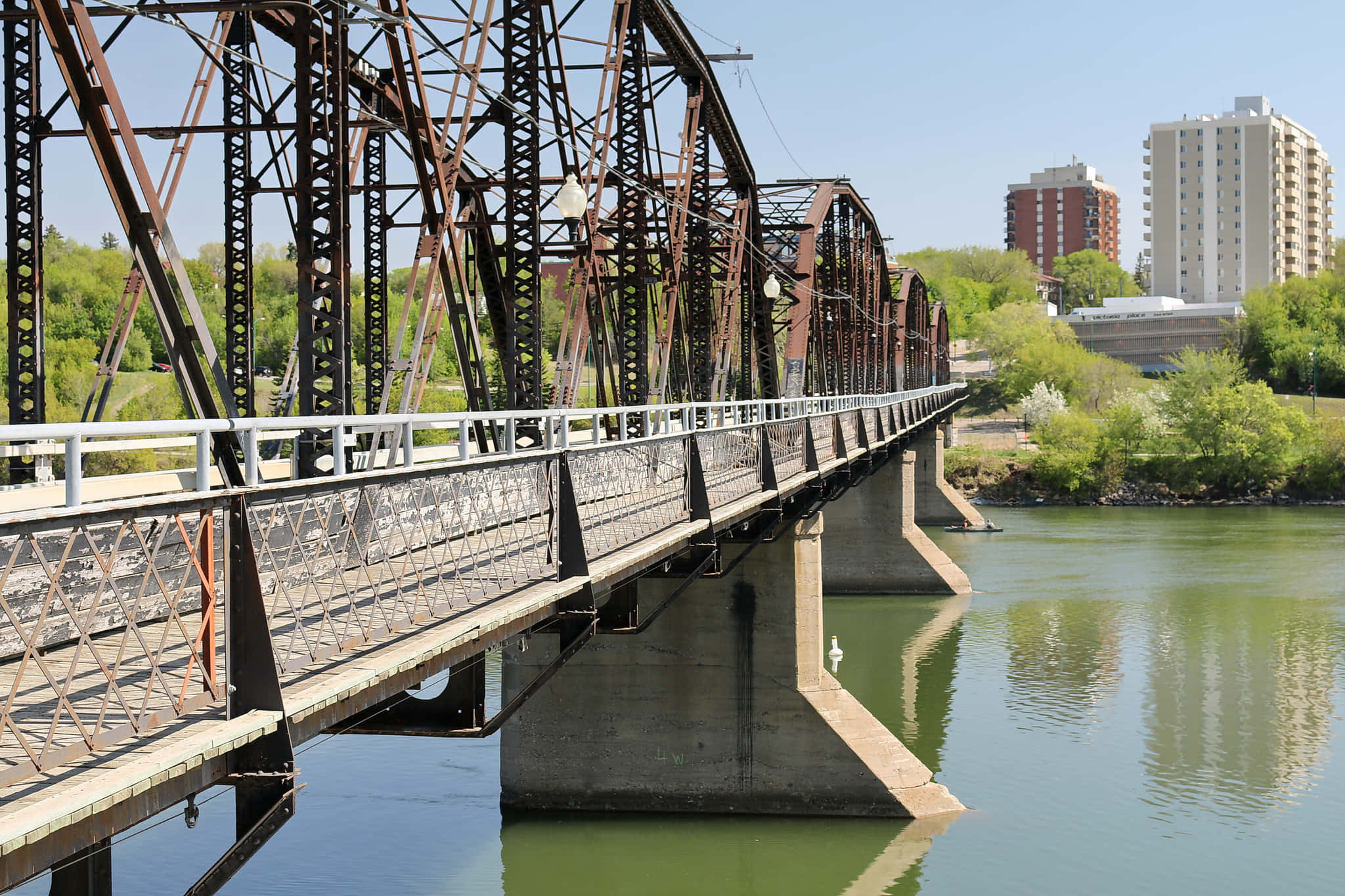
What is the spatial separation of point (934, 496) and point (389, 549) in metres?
64.8

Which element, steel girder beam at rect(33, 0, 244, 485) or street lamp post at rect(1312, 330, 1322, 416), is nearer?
steel girder beam at rect(33, 0, 244, 485)

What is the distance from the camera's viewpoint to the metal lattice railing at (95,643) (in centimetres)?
506

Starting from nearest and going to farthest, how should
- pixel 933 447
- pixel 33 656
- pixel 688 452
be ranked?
pixel 33 656
pixel 688 452
pixel 933 447

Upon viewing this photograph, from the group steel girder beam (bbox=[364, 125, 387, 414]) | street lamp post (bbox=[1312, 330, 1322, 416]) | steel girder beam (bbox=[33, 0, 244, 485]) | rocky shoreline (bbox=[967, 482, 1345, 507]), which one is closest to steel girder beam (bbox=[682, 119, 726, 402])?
steel girder beam (bbox=[364, 125, 387, 414])

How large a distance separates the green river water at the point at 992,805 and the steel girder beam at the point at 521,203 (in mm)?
8257

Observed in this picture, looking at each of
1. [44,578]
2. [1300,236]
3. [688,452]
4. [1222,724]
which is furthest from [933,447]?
[1300,236]

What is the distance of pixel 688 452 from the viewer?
1474cm

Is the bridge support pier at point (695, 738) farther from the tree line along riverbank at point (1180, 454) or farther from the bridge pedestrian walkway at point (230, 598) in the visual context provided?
the tree line along riverbank at point (1180, 454)

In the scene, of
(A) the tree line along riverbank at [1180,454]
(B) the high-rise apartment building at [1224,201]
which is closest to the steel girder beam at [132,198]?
(A) the tree line along riverbank at [1180,454]

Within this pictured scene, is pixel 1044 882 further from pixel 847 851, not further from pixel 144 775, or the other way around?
pixel 144 775

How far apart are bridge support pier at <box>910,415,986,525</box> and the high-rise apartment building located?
332 ft

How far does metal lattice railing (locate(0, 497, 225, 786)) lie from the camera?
199 inches

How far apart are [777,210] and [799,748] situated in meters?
28.1

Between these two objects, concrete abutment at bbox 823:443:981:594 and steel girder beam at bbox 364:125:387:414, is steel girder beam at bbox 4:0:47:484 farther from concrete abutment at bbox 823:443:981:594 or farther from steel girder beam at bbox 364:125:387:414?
concrete abutment at bbox 823:443:981:594
